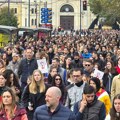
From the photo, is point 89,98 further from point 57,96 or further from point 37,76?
point 37,76

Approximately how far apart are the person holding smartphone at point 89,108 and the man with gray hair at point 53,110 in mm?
718

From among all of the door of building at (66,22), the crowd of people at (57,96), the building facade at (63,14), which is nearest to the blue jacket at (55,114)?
the crowd of people at (57,96)

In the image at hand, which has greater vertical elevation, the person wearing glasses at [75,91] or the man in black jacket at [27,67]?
the man in black jacket at [27,67]

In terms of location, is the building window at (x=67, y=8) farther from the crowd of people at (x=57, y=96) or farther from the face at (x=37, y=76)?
the face at (x=37, y=76)

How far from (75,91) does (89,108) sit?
6.42 ft

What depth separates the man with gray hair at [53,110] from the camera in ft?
26.1

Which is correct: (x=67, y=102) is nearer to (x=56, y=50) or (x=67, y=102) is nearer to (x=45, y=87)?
(x=45, y=87)

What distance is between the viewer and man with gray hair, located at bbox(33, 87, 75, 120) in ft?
26.1

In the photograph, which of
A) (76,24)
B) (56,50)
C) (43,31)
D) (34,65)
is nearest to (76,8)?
(76,24)

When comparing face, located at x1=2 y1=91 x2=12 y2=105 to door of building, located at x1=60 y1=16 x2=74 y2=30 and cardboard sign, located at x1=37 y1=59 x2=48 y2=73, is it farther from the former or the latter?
door of building, located at x1=60 y1=16 x2=74 y2=30

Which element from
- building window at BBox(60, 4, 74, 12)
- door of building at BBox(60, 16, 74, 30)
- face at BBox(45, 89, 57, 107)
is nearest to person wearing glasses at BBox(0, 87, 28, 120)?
face at BBox(45, 89, 57, 107)

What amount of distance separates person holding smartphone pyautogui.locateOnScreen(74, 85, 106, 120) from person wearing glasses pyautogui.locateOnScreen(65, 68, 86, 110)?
5.59 feet

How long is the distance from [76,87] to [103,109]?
1.95 metres

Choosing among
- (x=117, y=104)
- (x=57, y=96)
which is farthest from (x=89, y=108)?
(x=57, y=96)
